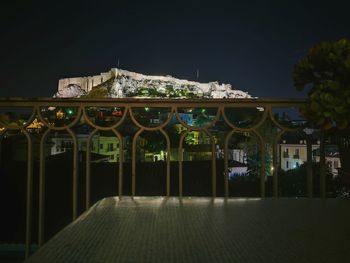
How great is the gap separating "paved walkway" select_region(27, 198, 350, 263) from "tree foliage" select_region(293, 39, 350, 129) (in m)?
0.29

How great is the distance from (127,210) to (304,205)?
522 mm

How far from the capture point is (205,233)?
2.53 feet

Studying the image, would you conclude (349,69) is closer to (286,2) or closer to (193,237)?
(193,237)

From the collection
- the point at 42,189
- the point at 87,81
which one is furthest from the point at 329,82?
the point at 87,81

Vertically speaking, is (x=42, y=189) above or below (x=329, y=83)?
Answer: below

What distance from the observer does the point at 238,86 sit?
66.6m

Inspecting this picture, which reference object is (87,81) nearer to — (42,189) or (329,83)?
(42,189)

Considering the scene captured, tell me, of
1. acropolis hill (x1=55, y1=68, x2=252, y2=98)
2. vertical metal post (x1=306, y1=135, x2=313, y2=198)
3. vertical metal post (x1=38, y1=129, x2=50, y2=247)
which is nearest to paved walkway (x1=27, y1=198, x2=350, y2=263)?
vertical metal post (x1=306, y1=135, x2=313, y2=198)

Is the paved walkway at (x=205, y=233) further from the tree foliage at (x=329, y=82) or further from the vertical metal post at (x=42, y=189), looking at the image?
the vertical metal post at (x=42, y=189)

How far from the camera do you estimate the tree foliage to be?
1.18m

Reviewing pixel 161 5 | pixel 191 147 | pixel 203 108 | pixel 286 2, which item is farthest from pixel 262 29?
pixel 203 108

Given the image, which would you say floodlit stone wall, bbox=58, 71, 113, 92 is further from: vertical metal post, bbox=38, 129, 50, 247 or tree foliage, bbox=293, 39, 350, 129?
tree foliage, bbox=293, 39, 350, 129

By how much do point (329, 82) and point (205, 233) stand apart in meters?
0.70

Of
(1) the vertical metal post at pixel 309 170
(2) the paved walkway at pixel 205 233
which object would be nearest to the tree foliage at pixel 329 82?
(2) the paved walkway at pixel 205 233
